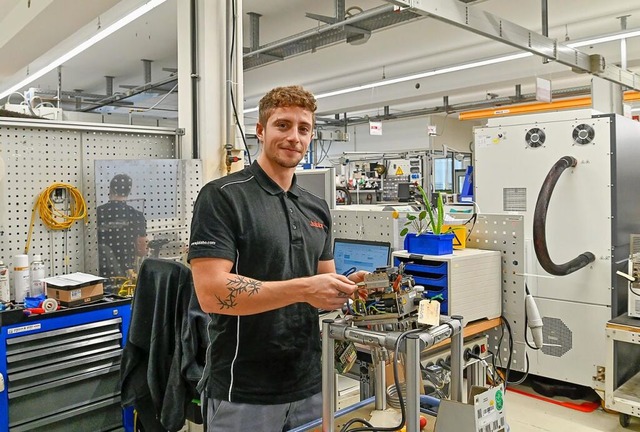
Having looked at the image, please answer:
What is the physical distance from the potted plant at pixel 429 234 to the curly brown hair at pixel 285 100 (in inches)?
32.1

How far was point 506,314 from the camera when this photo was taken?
7.55 ft

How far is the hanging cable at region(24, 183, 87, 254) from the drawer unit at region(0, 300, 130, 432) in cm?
47

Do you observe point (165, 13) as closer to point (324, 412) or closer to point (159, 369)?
point (159, 369)

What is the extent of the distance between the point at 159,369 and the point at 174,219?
2.86 feet

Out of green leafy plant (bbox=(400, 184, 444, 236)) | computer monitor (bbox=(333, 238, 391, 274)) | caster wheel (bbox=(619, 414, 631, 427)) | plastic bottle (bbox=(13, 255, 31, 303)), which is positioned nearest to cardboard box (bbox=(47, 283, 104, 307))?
plastic bottle (bbox=(13, 255, 31, 303))

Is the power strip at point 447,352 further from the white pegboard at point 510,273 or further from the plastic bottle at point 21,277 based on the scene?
the plastic bottle at point 21,277

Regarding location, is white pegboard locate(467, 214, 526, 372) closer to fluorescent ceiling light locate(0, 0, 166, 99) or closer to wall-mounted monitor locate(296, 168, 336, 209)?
wall-mounted monitor locate(296, 168, 336, 209)

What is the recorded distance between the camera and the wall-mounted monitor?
10.1 feet

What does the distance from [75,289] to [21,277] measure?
0.28 m

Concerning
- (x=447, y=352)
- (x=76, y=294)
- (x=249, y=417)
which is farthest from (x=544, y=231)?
(x=76, y=294)

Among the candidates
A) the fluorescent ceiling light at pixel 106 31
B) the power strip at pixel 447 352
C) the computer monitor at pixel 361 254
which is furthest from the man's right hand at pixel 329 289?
the fluorescent ceiling light at pixel 106 31

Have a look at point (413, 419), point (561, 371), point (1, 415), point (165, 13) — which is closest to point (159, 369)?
point (1, 415)

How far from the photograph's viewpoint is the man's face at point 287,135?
1.41 m

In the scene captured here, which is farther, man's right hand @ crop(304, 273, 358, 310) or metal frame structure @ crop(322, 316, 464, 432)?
man's right hand @ crop(304, 273, 358, 310)
